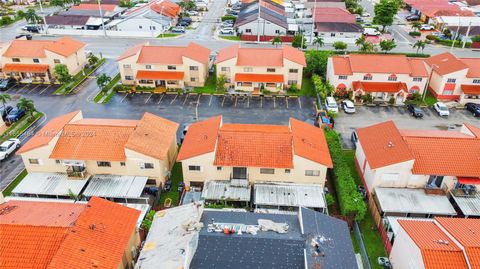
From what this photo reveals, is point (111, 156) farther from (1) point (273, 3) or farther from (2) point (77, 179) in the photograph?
(1) point (273, 3)

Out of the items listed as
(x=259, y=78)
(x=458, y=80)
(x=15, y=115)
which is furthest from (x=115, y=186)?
(x=458, y=80)

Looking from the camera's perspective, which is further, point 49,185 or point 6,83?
point 6,83

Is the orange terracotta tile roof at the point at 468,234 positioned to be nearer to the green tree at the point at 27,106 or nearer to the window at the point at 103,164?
the window at the point at 103,164

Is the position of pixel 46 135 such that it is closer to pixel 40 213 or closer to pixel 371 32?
pixel 40 213

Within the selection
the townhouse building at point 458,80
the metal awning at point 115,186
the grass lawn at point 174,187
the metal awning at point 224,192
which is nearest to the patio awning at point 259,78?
the grass lawn at point 174,187

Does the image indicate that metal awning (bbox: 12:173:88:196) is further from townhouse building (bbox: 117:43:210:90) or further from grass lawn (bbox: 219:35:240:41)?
grass lawn (bbox: 219:35:240:41)

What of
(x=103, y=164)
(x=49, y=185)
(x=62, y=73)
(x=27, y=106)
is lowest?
(x=49, y=185)

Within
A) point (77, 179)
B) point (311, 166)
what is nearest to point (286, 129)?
point (311, 166)

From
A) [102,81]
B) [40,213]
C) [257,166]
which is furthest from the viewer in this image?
[102,81]
